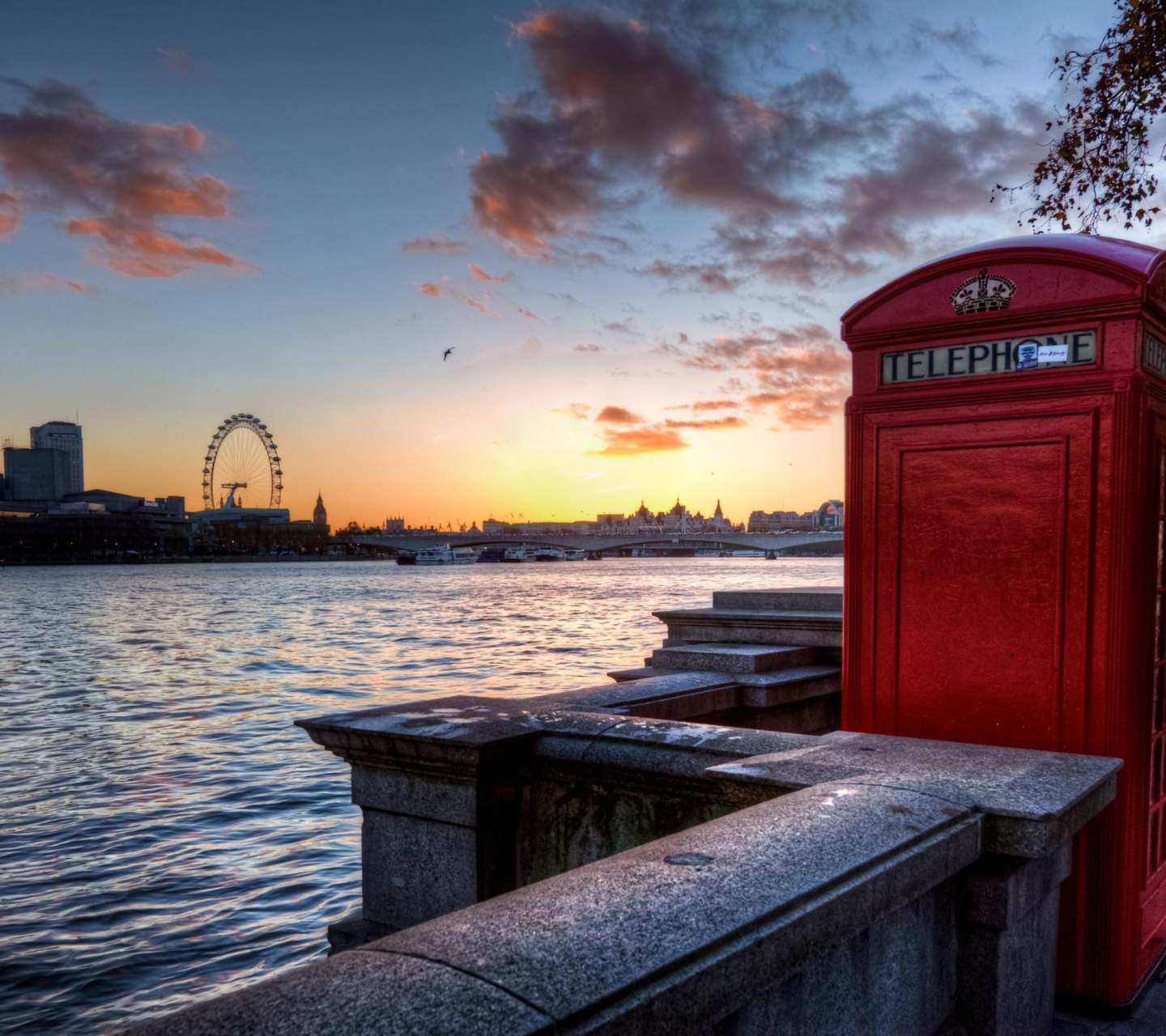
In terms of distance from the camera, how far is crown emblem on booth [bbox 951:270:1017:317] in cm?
296

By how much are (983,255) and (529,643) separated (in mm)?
23797

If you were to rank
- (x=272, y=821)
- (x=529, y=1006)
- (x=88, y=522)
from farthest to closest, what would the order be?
(x=88, y=522)
(x=272, y=821)
(x=529, y=1006)

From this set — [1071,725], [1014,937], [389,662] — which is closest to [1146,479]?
[1071,725]

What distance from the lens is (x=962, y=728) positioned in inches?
122

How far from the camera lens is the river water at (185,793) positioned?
5.93m

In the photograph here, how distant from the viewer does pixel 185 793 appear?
32.6 ft

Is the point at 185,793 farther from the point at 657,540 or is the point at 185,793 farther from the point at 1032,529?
the point at 657,540

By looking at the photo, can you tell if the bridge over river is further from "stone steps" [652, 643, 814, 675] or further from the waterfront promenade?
"stone steps" [652, 643, 814, 675]

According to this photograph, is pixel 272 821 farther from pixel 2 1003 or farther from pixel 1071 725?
pixel 1071 725

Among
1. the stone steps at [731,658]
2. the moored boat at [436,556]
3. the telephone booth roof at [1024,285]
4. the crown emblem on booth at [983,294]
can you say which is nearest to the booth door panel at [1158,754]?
the telephone booth roof at [1024,285]

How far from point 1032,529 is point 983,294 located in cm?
74

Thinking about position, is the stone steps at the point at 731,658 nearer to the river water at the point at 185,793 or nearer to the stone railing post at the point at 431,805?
the stone railing post at the point at 431,805

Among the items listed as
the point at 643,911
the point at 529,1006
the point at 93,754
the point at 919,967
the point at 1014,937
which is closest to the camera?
the point at 529,1006

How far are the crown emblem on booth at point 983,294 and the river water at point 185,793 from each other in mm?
5122
